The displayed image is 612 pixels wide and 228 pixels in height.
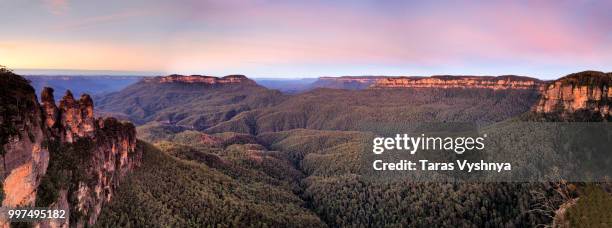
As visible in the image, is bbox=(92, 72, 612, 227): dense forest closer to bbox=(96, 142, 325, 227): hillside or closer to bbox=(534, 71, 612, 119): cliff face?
bbox=(96, 142, 325, 227): hillside

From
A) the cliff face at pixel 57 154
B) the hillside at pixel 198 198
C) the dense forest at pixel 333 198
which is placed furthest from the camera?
the dense forest at pixel 333 198

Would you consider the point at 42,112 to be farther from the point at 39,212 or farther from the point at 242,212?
the point at 242,212

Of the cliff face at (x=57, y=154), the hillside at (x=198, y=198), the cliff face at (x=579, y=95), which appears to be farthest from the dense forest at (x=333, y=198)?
the cliff face at (x=579, y=95)

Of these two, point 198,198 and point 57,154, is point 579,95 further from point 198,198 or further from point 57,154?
point 57,154

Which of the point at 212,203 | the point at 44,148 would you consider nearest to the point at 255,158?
the point at 212,203

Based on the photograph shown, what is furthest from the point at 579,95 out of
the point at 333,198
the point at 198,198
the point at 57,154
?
the point at 57,154

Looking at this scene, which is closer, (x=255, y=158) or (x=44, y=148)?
(x=44, y=148)

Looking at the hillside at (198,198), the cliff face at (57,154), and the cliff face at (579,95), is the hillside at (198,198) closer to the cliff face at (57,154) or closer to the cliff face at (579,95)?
the cliff face at (57,154)
